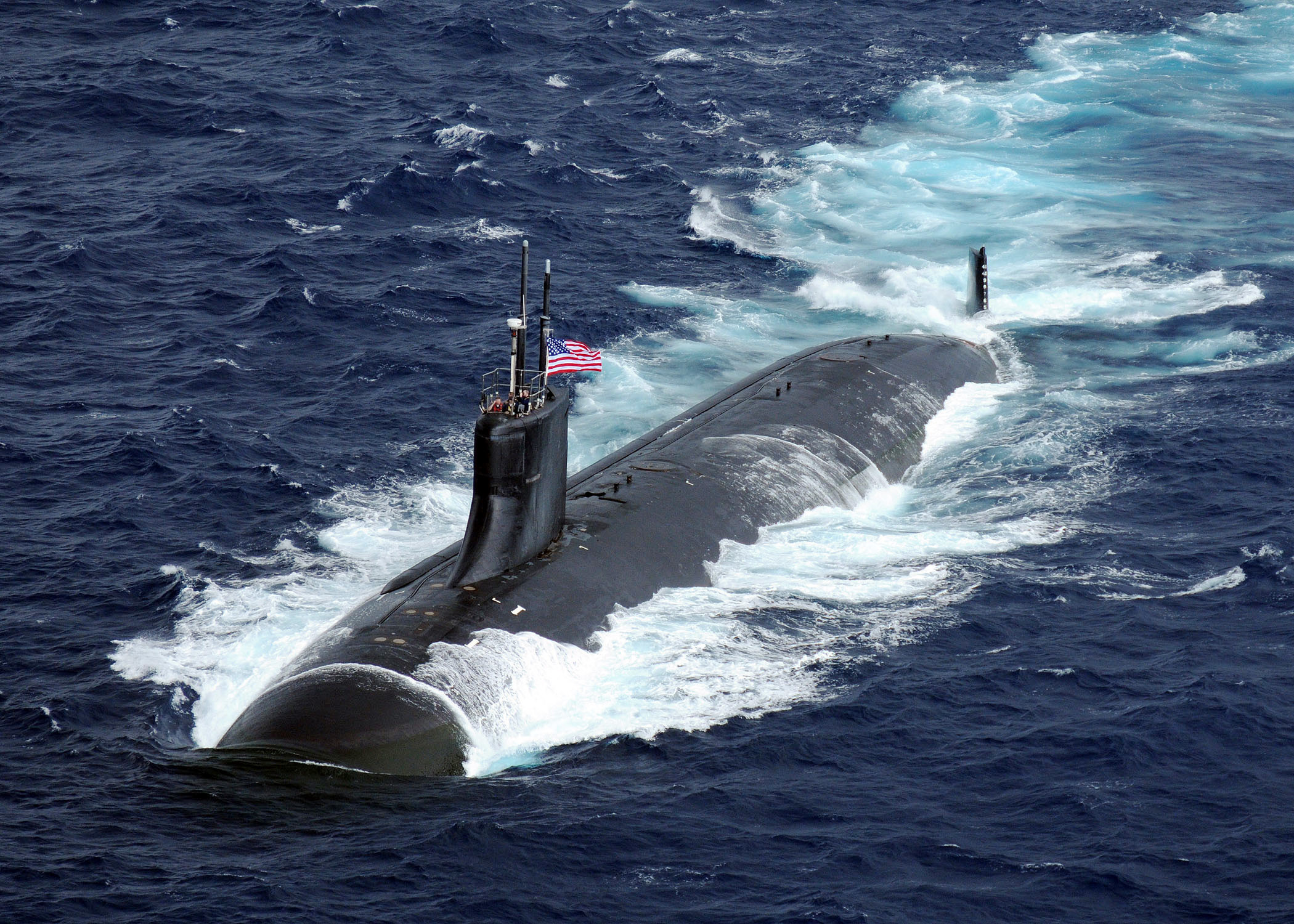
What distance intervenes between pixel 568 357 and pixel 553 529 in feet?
15.9

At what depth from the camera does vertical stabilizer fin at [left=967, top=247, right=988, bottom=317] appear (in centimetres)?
5612

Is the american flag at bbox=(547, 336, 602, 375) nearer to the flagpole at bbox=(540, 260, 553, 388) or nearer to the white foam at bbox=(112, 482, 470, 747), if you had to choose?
the flagpole at bbox=(540, 260, 553, 388)

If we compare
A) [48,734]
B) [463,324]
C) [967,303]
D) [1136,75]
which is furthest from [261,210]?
[1136,75]

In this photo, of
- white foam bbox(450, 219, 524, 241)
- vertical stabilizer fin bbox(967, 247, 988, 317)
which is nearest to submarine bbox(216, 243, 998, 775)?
vertical stabilizer fin bbox(967, 247, 988, 317)

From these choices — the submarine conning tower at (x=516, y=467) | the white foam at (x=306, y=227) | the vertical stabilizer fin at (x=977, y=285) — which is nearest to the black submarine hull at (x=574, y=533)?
the submarine conning tower at (x=516, y=467)

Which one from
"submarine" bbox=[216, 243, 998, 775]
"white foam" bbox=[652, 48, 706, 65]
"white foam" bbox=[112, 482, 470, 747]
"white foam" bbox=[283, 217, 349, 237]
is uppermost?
"white foam" bbox=[652, 48, 706, 65]

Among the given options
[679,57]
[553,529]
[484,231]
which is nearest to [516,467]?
[553,529]

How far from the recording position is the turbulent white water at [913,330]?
30562 mm

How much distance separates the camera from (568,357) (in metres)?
30.5

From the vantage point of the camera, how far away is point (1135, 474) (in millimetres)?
41125

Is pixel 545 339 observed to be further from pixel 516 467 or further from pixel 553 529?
pixel 553 529

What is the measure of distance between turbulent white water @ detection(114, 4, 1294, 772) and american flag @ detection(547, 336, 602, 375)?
19.1ft

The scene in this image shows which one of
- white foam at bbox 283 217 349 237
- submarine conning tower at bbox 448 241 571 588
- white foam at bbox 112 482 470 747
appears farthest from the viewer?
white foam at bbox 283 217 349 237

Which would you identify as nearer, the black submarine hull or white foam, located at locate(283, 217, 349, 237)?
the black submarine hull
